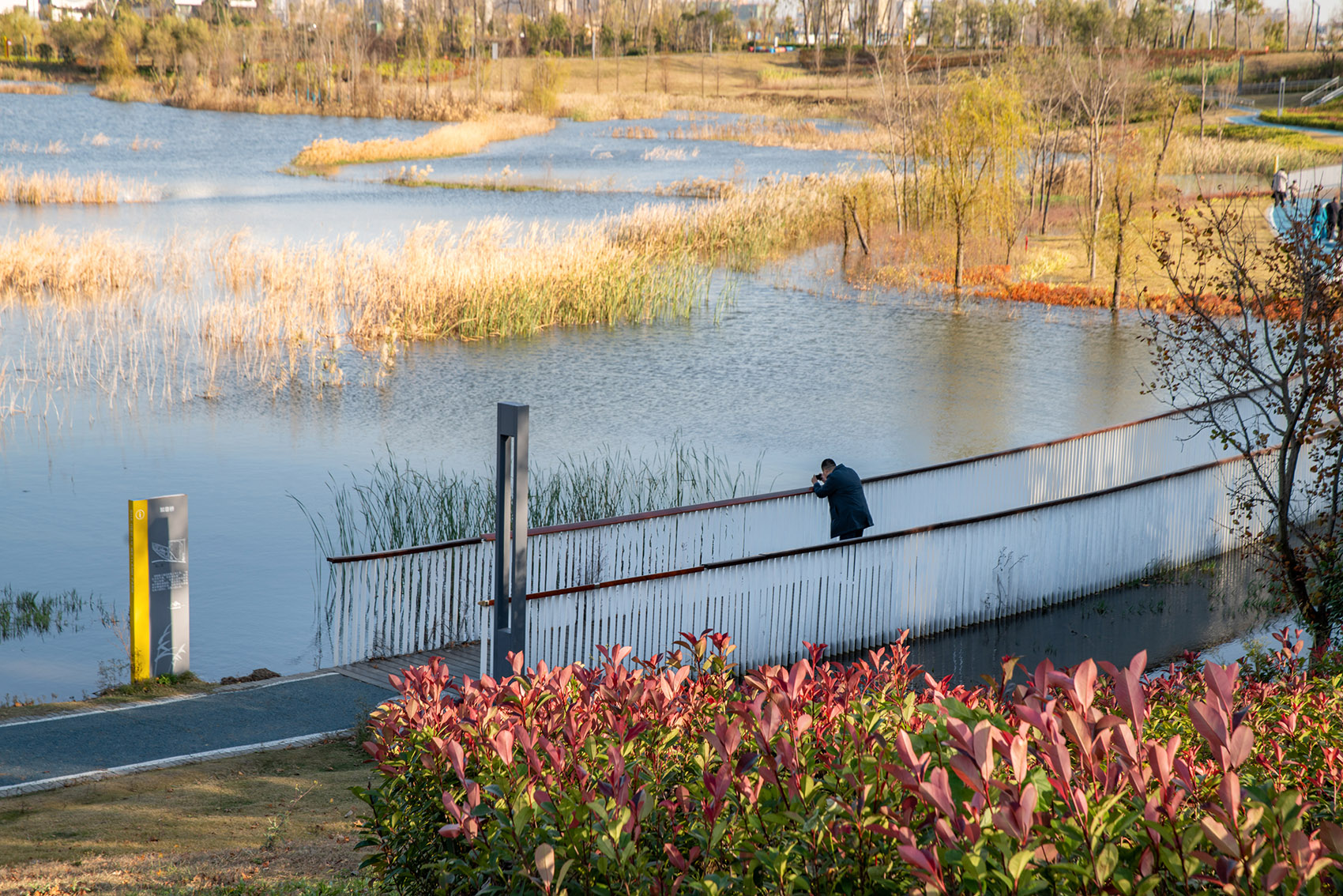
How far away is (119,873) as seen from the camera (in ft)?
17.5

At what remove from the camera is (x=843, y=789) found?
10.2 ft

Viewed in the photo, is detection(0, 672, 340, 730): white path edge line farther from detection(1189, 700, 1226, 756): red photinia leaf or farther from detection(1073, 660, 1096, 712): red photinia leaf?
detection(1189, 700, 1226, 756): red photinia leaf

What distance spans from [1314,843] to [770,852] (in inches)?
44.8

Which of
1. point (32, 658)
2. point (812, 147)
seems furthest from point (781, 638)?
point (812, 147)

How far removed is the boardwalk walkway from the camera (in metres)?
7.36

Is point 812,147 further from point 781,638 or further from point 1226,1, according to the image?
point 781,638

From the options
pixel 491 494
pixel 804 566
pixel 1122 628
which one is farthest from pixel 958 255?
pixel 804 566

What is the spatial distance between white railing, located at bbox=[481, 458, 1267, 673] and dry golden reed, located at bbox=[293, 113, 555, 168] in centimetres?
4884

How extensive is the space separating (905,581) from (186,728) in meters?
5.80

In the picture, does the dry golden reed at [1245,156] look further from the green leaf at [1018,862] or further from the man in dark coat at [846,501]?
the green leaf at [1018,862]

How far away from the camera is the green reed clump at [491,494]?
1334 centimetres

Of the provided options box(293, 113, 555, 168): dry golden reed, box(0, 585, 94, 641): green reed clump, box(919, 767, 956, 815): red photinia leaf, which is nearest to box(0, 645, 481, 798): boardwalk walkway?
box(0, 585, 94, 641): green reed clump

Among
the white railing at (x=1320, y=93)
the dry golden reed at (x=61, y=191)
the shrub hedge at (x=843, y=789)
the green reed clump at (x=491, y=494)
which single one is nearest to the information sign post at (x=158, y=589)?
the green reed clump at (x=491, y=494)

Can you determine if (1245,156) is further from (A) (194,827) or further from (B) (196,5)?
(B) (196,5)
